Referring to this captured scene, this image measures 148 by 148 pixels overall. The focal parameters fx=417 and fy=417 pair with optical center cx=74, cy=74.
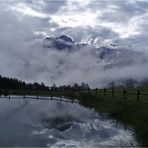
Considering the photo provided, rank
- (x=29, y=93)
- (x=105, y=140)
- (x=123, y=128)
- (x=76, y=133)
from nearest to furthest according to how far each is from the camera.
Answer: (x=105, y=140), (x=76, y=133), (x=123, y=128), (x=29, y=93)

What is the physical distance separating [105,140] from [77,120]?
12365mm

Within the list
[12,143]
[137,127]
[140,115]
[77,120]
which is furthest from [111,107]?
[12,143]

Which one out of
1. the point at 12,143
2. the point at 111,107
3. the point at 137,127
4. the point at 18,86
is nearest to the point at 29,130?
the point at 12,143

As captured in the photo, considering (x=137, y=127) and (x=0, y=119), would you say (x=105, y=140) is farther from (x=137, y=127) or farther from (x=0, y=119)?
(x=0, y=119)

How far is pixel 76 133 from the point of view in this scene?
29766 mm

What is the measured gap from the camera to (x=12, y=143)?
24688mm

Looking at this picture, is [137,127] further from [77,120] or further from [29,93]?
[29,93]

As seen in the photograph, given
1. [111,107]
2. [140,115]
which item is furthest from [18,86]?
[140,115]

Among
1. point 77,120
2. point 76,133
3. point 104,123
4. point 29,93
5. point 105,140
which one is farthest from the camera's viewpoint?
point 29,93

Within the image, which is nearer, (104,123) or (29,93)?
(104,123)

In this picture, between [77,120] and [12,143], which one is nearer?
[12,143]

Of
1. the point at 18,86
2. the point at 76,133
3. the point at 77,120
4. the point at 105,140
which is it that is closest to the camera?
the point at 105,140

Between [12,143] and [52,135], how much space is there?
4115 mm

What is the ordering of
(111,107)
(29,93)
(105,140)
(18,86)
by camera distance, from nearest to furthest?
(105,140) < (111,107) < (29,93) < (18,86)
